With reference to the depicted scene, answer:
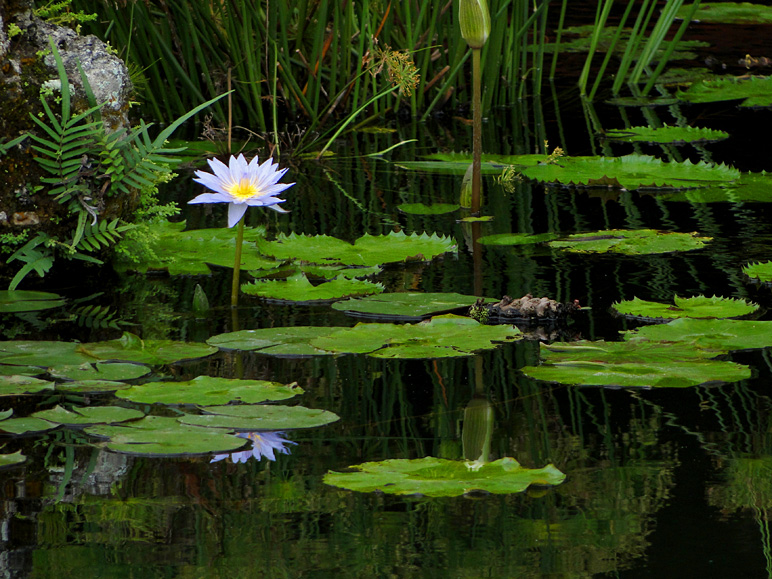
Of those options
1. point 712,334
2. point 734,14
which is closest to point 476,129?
point 712,334

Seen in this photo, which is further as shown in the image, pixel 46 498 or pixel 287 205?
pixel 287 205

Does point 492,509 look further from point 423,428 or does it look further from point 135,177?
point 135,177

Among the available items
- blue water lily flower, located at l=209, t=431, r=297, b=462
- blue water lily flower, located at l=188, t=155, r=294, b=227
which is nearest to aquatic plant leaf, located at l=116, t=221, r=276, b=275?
blue water lily flower, located at l=188, t=155, r=294, b=227

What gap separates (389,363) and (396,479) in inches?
19.4

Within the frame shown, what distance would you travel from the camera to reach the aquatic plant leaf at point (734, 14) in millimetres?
7355

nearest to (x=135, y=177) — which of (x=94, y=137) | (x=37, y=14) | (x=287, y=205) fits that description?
(x=94, y=137)

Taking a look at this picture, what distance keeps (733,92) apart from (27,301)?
11.8 ft

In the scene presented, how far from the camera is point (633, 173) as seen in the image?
3057 millimetres

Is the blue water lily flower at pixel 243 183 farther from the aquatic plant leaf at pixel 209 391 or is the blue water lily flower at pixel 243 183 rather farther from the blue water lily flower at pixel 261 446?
the blue water lily flower at pixel 261 446

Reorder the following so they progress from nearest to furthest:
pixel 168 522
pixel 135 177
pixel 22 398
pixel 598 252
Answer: pixel 168 522 → pixel 22 398 → pixel 135 177 → pixel 598 252

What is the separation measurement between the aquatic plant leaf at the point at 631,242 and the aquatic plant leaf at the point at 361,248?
30cm

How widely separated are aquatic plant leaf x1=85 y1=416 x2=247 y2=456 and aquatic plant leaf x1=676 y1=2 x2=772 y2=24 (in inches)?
263

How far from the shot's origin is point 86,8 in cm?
394

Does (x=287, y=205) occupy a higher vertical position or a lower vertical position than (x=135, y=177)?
higher
